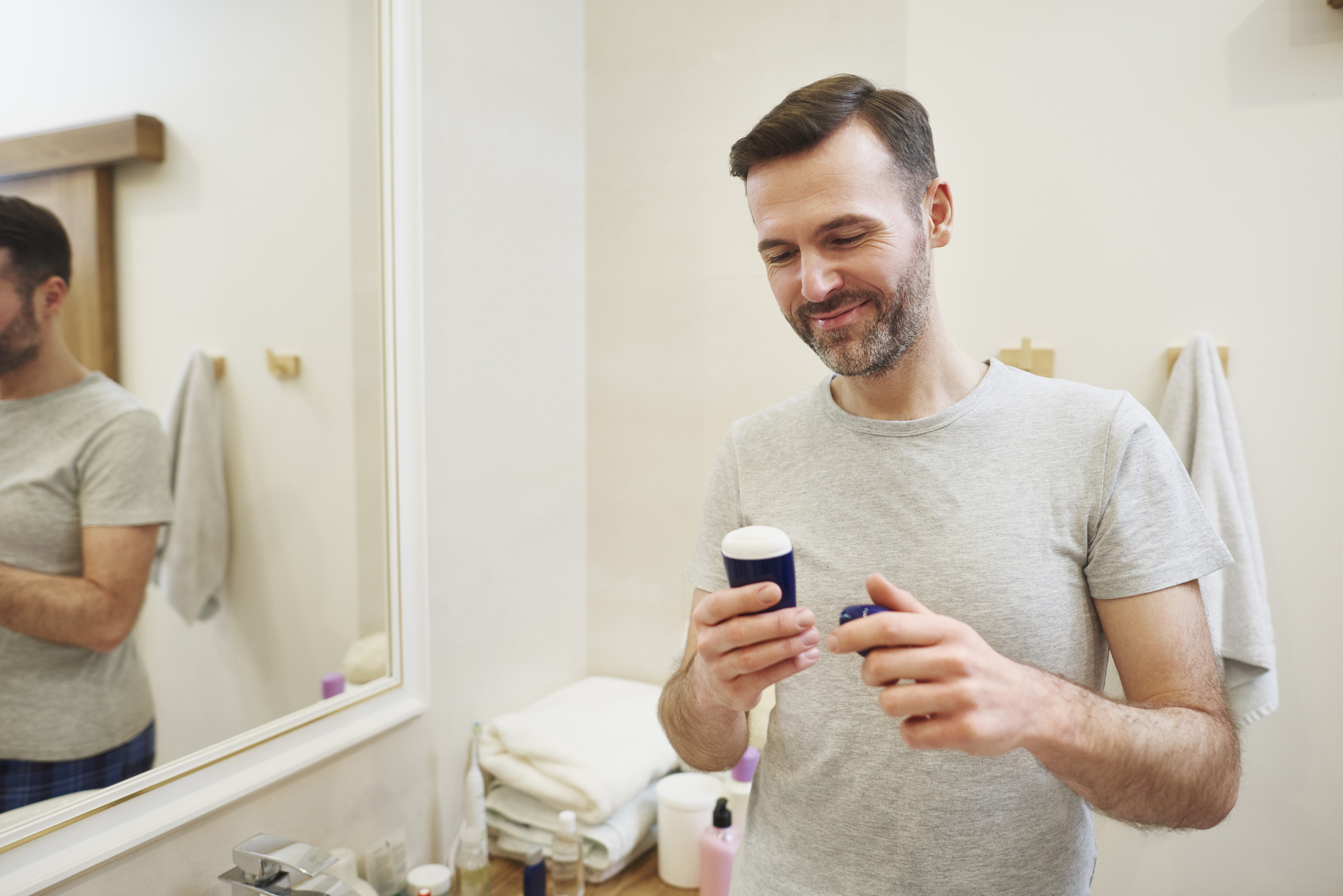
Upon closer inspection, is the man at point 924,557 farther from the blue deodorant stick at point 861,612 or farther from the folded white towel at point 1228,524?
the folded white towel at point 1228,524

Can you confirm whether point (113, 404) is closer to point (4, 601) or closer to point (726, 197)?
point (4, 601)

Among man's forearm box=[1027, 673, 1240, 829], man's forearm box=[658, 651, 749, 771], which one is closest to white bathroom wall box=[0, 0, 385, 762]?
man's forearm box=[658, 651, 749, 771]

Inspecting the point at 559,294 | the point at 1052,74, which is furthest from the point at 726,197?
the point at 1052,74

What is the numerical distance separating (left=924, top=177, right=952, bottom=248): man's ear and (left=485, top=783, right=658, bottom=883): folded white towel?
3.48ft

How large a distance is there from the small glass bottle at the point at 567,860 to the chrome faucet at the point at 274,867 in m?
0.39

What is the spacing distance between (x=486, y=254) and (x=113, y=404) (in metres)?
0.71

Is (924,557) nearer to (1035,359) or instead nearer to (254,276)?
(1035,359)

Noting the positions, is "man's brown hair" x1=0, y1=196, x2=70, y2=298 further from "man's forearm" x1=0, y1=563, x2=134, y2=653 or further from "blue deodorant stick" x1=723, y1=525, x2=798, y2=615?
"blue deodorant stick" x1=723, y1=525, x2=798, y2=615

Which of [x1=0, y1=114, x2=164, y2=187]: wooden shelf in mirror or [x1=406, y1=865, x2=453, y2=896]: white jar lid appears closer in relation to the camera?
[x1=0, y1=114, x2=164, y2=187]: wooden shelf in mirror

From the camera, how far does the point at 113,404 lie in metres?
0.89

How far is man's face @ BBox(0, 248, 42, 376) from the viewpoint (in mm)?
786

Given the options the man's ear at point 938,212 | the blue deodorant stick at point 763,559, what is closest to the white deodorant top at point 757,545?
the blue deodorant stick at point 763,559

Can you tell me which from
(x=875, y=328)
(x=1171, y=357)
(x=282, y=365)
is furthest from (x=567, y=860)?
(x=1171, y=357)

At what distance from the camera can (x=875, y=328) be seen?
0.84m
